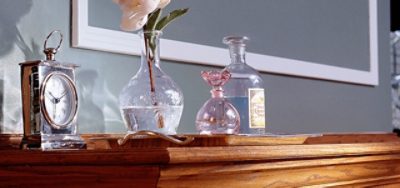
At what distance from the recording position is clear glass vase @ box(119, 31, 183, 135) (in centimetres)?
108

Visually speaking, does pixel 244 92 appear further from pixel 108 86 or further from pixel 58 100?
pixel 58 100

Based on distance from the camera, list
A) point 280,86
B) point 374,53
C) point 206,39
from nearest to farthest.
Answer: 1. point 206,39
2. point 280,86
3. point 374,53

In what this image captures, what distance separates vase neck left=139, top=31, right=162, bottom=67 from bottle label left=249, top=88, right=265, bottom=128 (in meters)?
0.20

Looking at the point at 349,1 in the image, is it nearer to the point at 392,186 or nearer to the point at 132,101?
the point at 392,186

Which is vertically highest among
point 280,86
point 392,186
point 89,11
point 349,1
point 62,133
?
point 349,1

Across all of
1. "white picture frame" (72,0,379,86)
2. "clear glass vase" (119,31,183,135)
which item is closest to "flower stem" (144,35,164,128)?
"clear glass vase" (119,31,183,135)

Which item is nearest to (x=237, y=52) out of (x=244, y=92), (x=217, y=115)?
(x=244, y=92)

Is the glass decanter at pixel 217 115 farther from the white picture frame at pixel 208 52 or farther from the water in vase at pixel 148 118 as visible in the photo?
the white picture frame at pixel 208 52

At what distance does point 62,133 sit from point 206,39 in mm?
543

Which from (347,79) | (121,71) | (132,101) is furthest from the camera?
(347,79)

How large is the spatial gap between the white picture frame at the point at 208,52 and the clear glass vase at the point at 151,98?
0.12 metres

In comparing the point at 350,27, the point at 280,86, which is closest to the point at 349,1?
the point at 350,27

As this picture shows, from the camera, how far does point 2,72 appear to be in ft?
3.47

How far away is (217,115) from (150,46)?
0.16 m
